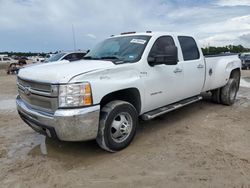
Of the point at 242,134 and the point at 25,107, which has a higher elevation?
the point at 25,107

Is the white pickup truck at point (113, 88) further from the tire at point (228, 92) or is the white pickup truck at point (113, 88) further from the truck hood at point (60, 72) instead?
the tire at point (228, 92)

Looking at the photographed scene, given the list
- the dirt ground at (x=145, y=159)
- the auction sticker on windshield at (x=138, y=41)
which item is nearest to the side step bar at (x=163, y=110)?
the dirt ground at (x=145, y=159)

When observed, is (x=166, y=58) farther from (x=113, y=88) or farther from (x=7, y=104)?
(x=7, y=104)

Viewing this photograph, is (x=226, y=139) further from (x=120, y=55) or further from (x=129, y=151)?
(x=120, y=55)

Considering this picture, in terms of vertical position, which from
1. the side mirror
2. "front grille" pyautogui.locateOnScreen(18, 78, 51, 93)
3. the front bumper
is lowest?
the front bumper

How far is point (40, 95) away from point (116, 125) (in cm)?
121

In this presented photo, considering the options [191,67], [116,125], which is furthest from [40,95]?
[191,67]

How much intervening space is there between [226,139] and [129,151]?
1.78 meters

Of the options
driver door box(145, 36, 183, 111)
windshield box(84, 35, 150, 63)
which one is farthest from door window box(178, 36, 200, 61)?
windshield box(84, 35, 150, 63)

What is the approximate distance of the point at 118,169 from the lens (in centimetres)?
331

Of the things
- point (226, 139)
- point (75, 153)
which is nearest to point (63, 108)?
point (75, 153)

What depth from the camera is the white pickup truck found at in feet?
10.5

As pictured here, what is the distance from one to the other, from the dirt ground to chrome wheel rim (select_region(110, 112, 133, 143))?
24cm

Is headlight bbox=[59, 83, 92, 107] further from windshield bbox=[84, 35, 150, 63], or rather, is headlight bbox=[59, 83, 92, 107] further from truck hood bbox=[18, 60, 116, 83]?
windshield bbox=[84, 35, 150, 63]
